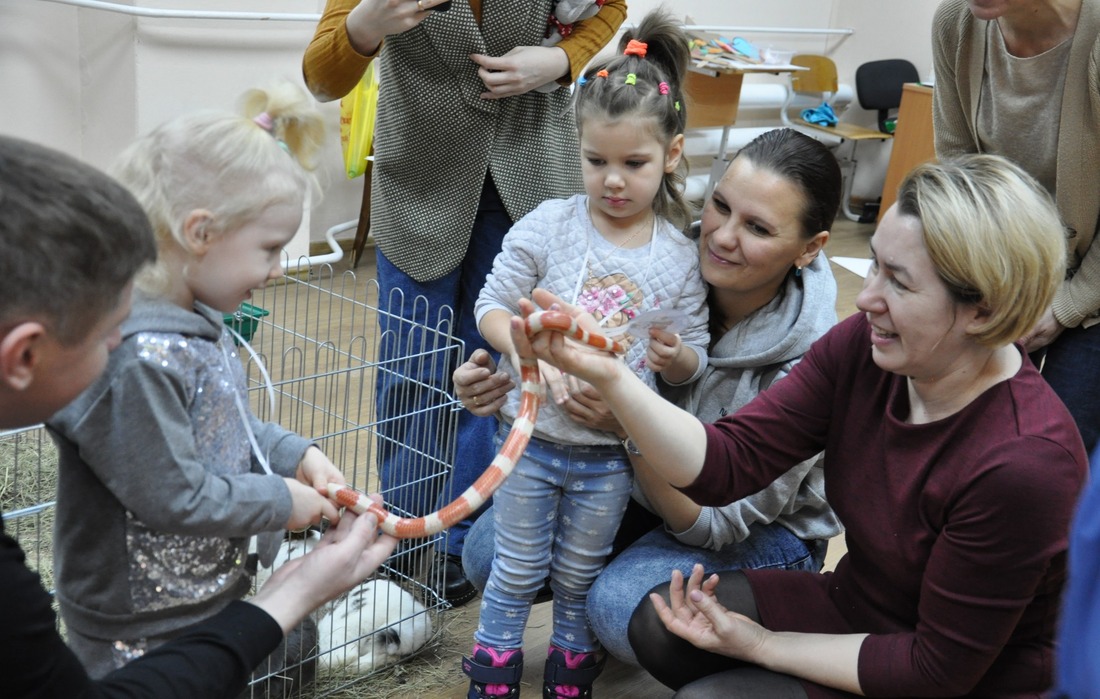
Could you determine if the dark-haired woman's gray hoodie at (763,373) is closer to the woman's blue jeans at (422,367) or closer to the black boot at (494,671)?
the black boot at (494,671)

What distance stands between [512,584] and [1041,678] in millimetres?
881

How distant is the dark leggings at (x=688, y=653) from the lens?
1674 mm

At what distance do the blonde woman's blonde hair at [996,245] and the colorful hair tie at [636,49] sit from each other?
707mm

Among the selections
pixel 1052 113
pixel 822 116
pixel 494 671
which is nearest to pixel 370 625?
pixel 494 671

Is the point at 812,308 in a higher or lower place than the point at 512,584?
higher

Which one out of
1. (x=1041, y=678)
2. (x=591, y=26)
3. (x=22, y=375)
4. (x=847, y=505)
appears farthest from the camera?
(x=591, y=26)

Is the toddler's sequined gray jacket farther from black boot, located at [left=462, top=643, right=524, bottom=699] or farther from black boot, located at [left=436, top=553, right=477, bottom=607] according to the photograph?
black boot, located at [left=436, top=553, right=477, bottom=607]

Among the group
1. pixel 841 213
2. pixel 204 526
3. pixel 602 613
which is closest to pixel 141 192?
pixel 204 526

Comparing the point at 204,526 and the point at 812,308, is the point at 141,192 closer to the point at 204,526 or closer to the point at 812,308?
the point at 204,526

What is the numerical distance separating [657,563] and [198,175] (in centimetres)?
109

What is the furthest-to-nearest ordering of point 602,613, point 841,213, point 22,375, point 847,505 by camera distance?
point 841,213 < point 602,613 < point 847,505 < point 22,375

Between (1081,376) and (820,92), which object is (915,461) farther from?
(820,92)

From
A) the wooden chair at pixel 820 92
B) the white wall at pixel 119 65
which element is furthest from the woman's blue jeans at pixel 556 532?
the wooden chair at pixel 820 92

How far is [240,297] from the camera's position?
4.39 feet
